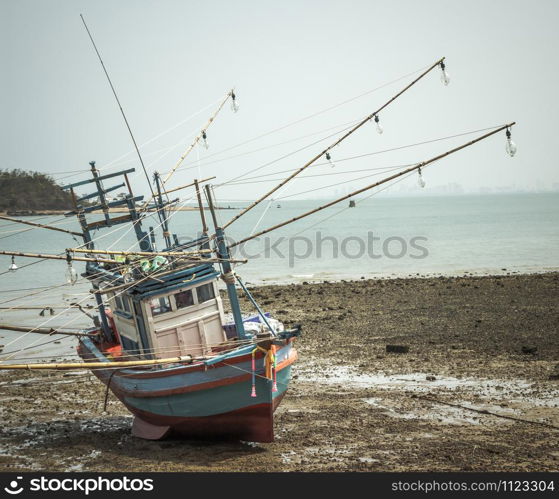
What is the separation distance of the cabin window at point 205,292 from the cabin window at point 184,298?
0.64 feet

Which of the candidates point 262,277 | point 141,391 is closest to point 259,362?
point 141,391

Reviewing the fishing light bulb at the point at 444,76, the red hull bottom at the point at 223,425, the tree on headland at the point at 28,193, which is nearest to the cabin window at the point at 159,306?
the red hull bottom at the point at 223,425

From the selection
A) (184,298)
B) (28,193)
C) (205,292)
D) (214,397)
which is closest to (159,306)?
(184,298)

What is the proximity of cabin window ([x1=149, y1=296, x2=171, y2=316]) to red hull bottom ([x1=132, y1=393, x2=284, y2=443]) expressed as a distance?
233cm

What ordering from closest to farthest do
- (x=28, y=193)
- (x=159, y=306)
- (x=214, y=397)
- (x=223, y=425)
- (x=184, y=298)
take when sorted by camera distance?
(x=214, y=397) → (x=223, y=425) → (x=159, y=306) → (x=184, y=298) → (x=28, y=193)

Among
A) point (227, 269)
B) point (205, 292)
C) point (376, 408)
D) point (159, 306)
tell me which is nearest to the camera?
point (227, 269)

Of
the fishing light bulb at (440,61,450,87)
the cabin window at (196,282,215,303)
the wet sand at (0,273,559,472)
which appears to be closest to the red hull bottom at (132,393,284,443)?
the wet sand at (0,273,559,472)

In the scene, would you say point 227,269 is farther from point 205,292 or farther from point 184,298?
point 184,298

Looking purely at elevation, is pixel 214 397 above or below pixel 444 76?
below

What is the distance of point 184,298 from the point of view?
13.0m

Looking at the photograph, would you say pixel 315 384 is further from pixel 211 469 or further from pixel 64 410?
pixel 64 410

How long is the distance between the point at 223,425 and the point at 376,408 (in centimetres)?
384

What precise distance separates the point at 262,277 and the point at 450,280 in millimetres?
14218

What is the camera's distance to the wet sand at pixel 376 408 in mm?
10828
